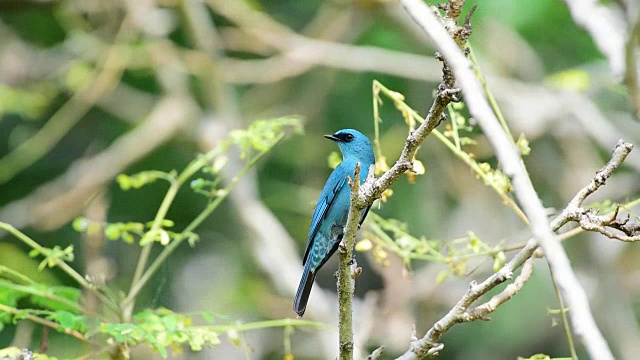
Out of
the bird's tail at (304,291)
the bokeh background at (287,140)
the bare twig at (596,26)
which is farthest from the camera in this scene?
the bokeh background at (287,140)

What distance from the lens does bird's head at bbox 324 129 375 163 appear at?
14.4ft

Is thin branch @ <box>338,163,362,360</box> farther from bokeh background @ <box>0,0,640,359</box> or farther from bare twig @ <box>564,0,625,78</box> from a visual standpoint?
bokeh background @ <box>0,0,640,359</box>

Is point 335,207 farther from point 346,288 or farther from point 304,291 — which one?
point 346,288

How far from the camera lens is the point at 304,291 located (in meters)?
4.23

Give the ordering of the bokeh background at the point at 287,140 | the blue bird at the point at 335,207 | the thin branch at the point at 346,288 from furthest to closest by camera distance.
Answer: the bokeh background at the point at 287,140 → the blue bird at the point at 335,207 → the thin branch at the point at 346,288

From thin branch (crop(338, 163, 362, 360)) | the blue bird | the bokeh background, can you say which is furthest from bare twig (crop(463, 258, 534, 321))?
A: the bokeh background

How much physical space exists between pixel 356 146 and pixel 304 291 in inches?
30.7

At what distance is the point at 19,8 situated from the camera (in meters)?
7.01

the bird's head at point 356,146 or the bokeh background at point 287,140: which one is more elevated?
the bokeh background at point 287,140

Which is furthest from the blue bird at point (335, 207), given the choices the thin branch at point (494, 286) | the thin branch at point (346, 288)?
the thin branch at point (494, 286)

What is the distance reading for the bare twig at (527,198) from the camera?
3.81 feet

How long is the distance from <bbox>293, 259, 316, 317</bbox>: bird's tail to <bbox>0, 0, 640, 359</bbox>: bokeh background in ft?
6.32

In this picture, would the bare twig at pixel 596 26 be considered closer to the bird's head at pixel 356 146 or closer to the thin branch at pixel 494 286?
the thin branch at pixel 494 286

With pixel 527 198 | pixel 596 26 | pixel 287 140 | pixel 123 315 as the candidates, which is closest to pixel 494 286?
pixel 596 26
